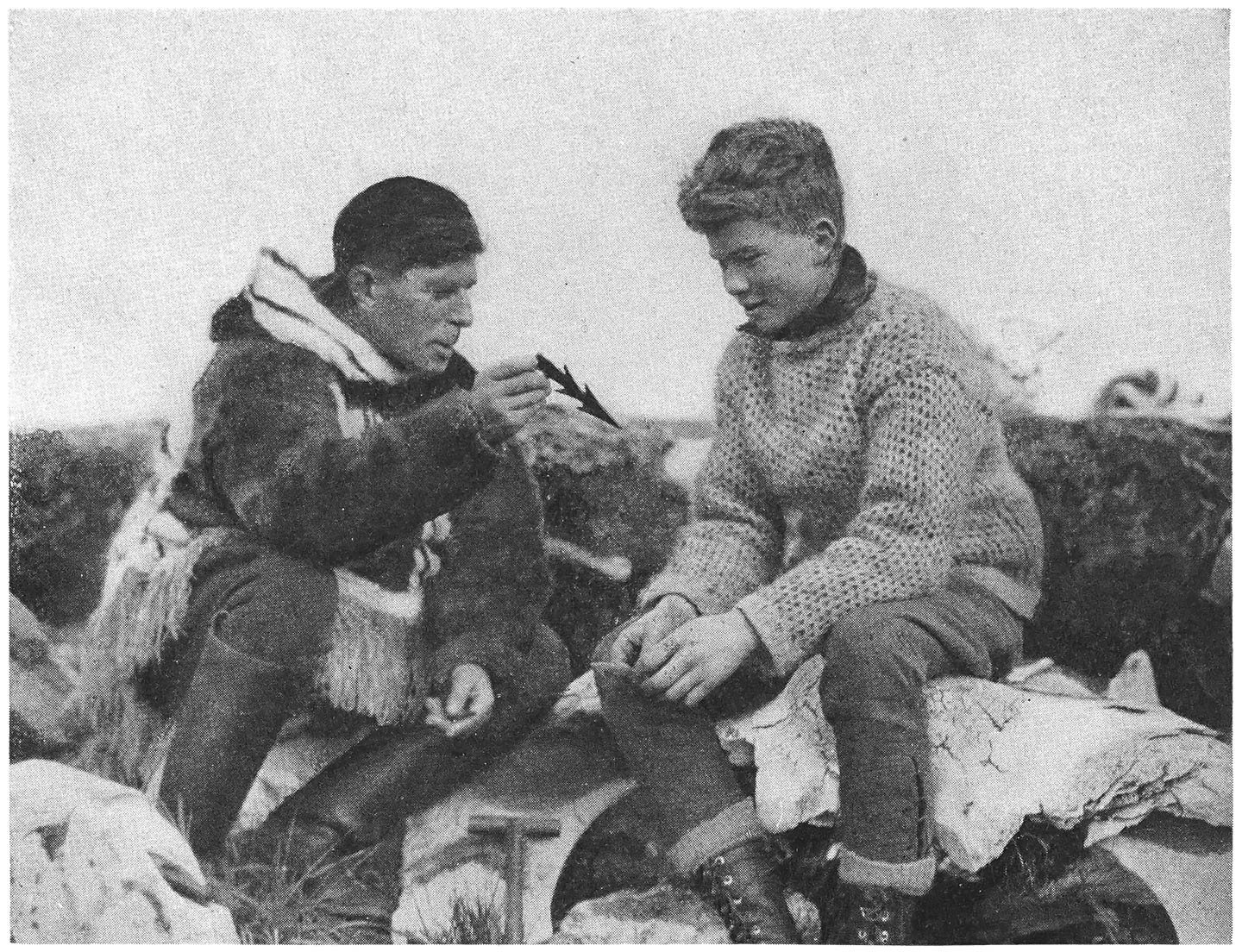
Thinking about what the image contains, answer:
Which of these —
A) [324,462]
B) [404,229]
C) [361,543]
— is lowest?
[361,543]

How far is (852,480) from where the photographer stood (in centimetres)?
361

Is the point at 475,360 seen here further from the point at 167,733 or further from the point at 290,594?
the point at 167,733

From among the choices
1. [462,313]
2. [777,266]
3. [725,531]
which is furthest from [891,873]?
[462,313]

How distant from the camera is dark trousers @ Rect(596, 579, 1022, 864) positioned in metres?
3.41

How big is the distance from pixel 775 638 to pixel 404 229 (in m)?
1.22

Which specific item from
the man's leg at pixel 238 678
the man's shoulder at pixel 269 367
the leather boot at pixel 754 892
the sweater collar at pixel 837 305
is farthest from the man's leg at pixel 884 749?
the man's shoulder at pixel 269 367

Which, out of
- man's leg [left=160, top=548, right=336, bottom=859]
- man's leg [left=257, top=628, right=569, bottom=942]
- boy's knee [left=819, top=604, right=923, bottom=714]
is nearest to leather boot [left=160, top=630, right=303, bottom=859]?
man's leg [left=160, top=548, right=336, bottom=859]

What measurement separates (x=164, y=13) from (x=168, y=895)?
6.47 ft

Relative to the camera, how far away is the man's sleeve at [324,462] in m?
3.62

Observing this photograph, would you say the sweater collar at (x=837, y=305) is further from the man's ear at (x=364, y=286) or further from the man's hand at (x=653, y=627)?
the man's ear at (x=364, y=286)

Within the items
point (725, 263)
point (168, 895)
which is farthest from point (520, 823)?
point (725, 263)

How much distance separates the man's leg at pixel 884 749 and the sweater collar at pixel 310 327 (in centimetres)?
116

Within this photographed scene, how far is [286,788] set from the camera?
368cm

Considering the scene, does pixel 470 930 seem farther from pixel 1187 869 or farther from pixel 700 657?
pixel 1187 869
